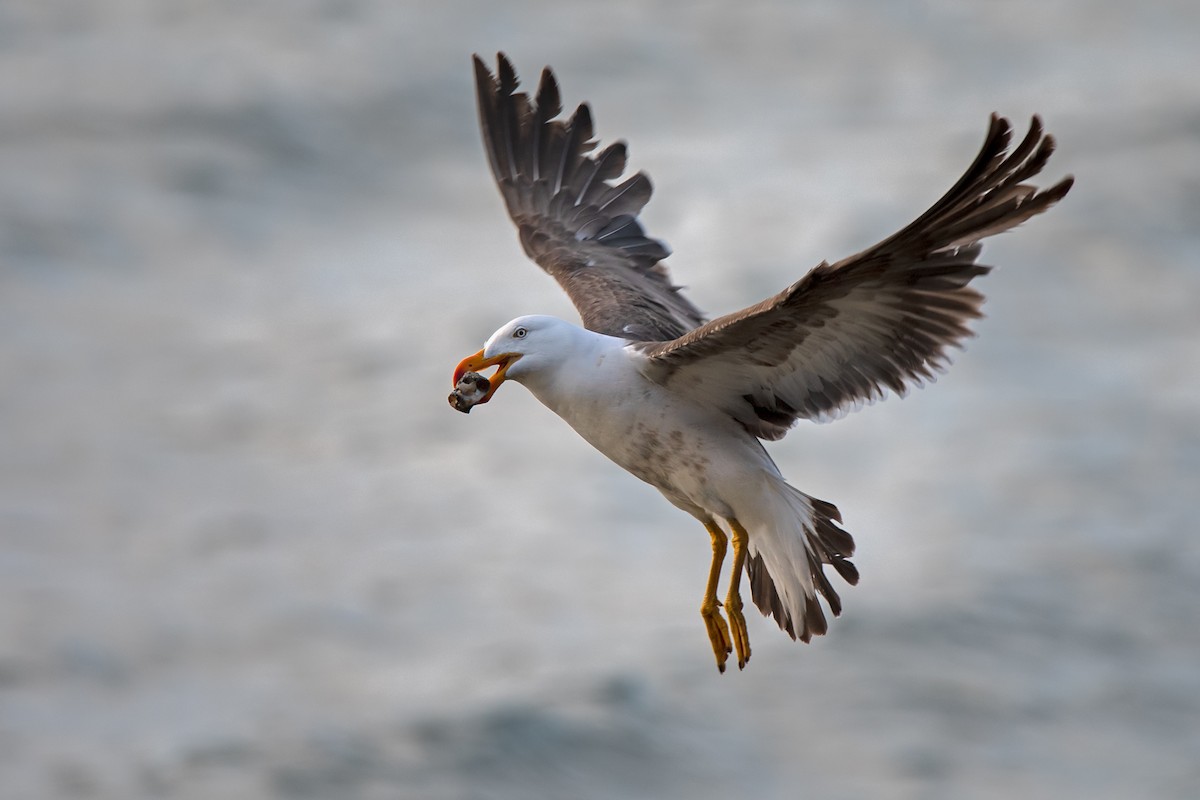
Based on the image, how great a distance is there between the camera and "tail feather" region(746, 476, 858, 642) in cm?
870

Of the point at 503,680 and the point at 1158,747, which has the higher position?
the point at 503,680

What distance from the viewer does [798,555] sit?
8844 millimetres

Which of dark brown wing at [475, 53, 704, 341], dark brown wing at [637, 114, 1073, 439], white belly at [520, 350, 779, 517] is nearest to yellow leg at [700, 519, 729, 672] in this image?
white belly at [520, 350, 779, 517]

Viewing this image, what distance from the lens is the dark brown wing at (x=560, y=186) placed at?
10.9 m

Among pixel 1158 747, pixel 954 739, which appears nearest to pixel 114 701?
pixel 954 739

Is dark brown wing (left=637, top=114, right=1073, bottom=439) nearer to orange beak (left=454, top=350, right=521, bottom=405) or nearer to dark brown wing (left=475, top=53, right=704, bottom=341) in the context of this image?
orange beak (left=454, top=350, right=521, bottom=405)

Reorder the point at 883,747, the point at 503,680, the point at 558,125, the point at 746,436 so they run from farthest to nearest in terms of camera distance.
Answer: the point at 503,680 < the point at 883,747 < the point at 558,125 < the point at 746,436

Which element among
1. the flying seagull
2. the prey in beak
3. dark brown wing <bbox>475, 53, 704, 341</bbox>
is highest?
dark brown wing <bbox>475, 53, 704, 341</bbox>

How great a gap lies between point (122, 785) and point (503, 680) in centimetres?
625

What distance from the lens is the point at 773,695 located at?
2903 centimetres

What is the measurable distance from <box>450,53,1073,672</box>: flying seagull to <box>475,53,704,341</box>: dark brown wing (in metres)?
0.82

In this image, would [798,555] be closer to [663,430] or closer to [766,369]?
[663,430]

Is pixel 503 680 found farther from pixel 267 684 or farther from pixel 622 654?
pixel 267 684

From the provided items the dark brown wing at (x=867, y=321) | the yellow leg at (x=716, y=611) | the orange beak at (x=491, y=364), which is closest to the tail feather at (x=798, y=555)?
the yellow leg at (x=716, y=611)
